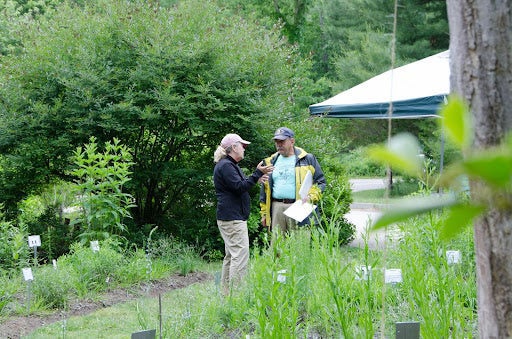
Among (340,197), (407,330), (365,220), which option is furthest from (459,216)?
(340,197)

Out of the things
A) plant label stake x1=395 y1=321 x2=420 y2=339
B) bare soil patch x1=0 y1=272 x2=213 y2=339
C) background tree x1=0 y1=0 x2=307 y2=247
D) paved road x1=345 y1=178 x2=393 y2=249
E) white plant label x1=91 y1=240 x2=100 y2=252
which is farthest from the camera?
background tree x1=0 y1=0 x2=307 y2=247

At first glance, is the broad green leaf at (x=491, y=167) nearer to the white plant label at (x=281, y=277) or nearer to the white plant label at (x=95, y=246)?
the white plant label at (x=281, y=277)

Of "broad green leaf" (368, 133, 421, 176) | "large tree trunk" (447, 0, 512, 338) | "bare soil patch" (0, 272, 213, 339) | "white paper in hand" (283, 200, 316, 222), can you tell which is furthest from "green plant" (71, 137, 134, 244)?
"broad green leaf" (368, 133, 421, 176)

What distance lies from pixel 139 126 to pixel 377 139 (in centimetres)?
1608

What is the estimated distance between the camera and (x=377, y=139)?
1002 inches

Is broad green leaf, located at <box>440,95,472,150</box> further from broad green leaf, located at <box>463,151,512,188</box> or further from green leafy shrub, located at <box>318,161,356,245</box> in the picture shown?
green leafy shrub, located at <box>318,161,356,245</box>

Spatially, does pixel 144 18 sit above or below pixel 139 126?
above

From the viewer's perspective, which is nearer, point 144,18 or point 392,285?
point 392,285

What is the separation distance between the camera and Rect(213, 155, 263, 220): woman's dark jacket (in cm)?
712

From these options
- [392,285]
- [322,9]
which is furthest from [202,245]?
[322,9]

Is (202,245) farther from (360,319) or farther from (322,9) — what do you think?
(322,9)

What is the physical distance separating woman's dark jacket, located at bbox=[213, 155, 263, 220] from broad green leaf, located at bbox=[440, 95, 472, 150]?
657cm

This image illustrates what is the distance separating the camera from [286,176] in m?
7.59

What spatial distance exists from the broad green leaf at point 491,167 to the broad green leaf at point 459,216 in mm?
45
